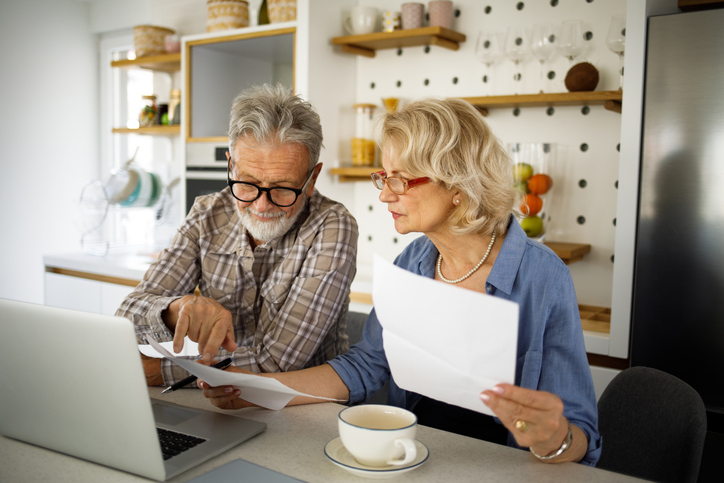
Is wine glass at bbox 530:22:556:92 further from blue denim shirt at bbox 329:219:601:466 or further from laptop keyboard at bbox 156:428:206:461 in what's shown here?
laptop keyboard at bbox 156:428:206:461

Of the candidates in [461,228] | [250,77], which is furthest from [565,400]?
[250,77]

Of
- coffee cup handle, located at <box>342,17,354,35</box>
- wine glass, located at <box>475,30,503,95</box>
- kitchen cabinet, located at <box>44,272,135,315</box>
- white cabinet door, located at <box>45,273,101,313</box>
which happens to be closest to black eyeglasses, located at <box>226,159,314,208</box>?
wine glass, located at <box>475,30,503,95</box>

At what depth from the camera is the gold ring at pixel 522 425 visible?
808 mm

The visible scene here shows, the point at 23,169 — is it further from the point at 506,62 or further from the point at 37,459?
Answer: the point at 37,459

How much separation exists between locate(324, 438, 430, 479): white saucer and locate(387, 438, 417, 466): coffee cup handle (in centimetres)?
1

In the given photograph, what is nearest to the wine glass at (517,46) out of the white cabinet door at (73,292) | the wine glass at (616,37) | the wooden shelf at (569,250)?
the wine glass at (616,37)

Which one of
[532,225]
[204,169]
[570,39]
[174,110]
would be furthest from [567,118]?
[174,110]

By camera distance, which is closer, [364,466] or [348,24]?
[364,466]

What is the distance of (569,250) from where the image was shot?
2.19 metres

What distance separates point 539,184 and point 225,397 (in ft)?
5.40

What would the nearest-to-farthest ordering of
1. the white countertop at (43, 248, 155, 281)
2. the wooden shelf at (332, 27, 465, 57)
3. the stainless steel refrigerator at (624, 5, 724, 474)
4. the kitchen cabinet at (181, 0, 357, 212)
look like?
the stainless steel refrigerator at (624, 5, 724, 474) → the wooden shelf at (332, 27, 465, 57) → the kitchen cabinet at (181, 0, 357, 212) → the white countertop at (43, 248, 155, 281)

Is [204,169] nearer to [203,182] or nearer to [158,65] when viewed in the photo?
[203,182]

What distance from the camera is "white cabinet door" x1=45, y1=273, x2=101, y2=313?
3.12 meters

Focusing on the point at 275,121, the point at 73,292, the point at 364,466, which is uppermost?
the point at 275,121
